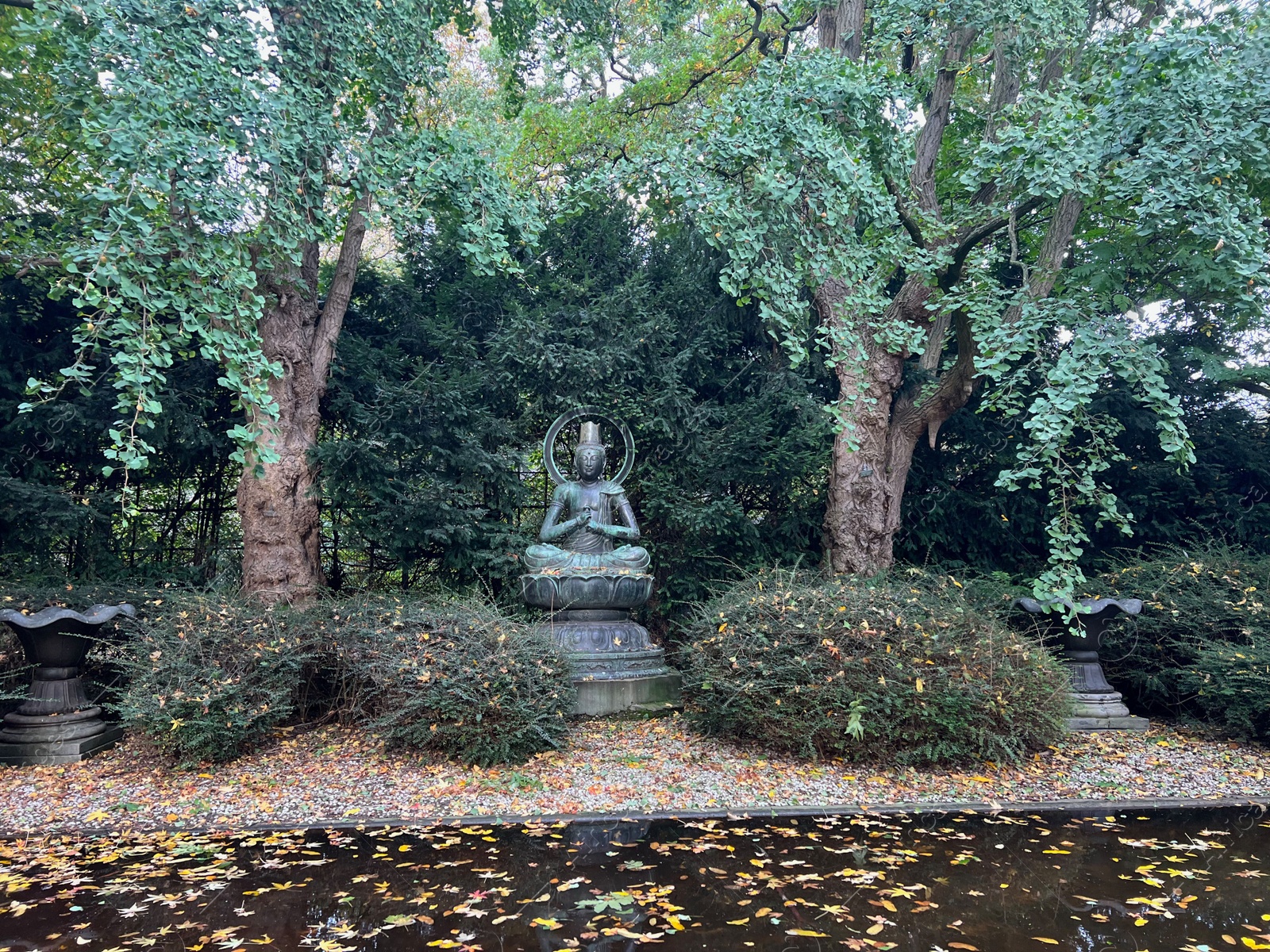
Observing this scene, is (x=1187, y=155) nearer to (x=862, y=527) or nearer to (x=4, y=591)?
(x=862, y=527)

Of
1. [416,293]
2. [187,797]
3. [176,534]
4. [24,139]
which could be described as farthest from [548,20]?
[187,797]

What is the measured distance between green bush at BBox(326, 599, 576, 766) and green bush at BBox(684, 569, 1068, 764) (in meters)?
1.23

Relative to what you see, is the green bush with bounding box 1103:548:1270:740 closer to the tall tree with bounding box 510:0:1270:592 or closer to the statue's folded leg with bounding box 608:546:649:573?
the tall tree with bounding box 510:0:1270:592

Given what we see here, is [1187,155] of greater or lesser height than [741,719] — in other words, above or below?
above

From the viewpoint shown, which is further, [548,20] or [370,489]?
[548,20]

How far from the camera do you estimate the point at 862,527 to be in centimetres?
855

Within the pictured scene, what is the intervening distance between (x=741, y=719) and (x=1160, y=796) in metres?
2.76

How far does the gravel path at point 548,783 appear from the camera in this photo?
180 inches

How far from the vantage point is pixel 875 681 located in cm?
529

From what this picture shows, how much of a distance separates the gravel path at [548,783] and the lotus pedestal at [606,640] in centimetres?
78

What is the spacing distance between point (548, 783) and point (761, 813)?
4.61ft

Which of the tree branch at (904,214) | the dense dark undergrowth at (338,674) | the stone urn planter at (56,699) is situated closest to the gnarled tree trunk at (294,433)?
the dense dark undergrowth at (338,674)

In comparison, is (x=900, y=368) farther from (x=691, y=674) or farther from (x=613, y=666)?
(x=613, y=666)

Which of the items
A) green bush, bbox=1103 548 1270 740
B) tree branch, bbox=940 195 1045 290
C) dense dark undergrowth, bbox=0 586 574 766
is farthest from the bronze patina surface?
green bush, bbox=1103 548 1270 740
